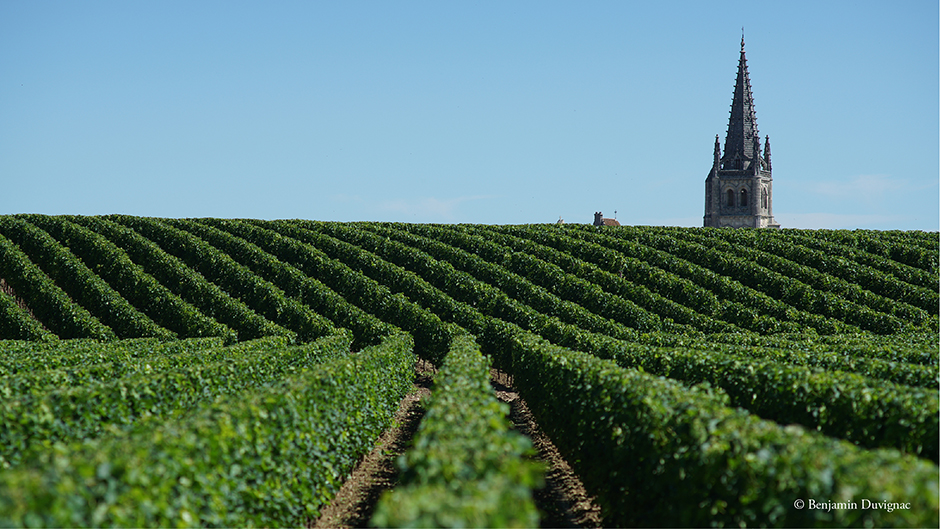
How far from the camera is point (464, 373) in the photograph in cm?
1001

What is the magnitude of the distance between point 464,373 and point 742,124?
8079 centimetres

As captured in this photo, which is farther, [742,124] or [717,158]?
[717,158]

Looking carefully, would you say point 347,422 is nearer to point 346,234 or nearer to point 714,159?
point 346,234

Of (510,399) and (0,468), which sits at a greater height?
(0,468)

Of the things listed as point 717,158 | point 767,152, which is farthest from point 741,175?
point 767,152

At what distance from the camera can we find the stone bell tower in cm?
8106

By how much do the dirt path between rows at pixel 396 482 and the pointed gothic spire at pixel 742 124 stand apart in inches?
2907

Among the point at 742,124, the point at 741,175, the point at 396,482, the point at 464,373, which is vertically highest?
the point at 742,124

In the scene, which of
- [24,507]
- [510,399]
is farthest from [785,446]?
[510,399]

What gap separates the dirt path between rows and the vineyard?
0.41 metres

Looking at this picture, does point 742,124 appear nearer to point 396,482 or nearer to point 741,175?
point 741,175

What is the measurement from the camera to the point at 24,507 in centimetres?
435

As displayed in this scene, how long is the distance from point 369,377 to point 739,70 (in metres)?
79.2

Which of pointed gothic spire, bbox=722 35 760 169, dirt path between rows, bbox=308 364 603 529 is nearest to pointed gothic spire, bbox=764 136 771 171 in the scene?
pointed gothic spire, bbox=722 35 760 169
